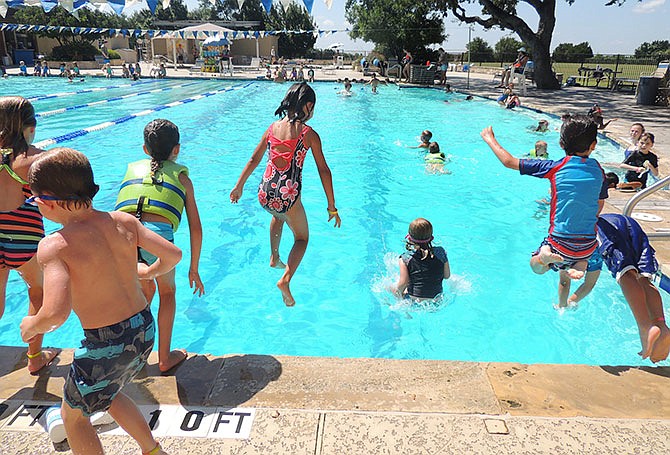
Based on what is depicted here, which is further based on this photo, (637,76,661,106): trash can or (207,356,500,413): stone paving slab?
(637,76,661,106): trash can

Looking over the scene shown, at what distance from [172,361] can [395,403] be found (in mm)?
1404

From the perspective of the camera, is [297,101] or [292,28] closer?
[297,101]

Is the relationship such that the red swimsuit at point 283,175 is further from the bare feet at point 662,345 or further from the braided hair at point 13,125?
the bare feet at point 662,345

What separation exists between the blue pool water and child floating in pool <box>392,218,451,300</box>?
15.5 inches

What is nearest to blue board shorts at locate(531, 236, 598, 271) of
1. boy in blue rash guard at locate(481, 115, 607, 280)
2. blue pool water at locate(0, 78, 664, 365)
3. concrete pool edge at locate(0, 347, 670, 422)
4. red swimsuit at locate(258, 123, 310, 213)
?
boy in blue rash guard at locate(481, 115, 607, 280)

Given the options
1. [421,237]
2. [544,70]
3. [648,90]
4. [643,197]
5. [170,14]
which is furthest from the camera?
[170,14]

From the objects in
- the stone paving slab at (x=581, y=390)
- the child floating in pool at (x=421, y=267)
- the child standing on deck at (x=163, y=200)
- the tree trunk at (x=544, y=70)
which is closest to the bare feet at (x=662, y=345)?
the stone paving slab at (x=581, y=390)

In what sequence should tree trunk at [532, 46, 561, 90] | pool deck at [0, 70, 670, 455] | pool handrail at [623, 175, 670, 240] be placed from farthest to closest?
tree trunk at [532, 46, 561, 90], pool handrail at [623, 175, 670, 240], pool deck at [0, 70, 670, 455]

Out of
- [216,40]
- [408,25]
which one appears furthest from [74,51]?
[408,25]

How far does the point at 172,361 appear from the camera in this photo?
116 inches

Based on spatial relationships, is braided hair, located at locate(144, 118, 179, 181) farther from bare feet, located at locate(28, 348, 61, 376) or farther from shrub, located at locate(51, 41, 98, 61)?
shrub, located at locate(51, 41, 98, 61)

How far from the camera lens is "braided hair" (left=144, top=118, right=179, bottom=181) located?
283 centimetres

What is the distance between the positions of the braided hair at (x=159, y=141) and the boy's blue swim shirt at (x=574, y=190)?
7.46ft

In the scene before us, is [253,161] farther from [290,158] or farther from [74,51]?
[74,51]
